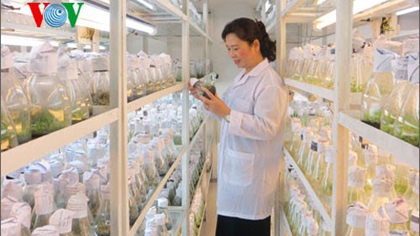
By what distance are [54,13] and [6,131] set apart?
174cm

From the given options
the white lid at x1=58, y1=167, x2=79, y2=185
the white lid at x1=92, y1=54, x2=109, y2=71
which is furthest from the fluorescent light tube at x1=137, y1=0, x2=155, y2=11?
the white lid at x1=58, y1=167, x2=79, y2=185

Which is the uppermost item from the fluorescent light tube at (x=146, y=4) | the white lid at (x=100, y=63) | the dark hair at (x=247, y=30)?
the fluorescent light tube at (x=146, y=4)

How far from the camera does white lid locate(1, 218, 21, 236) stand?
0.84 metres

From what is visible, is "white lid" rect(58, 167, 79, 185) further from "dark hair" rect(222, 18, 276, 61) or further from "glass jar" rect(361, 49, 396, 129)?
"dark hair" rect(222, 18, 276, 61)

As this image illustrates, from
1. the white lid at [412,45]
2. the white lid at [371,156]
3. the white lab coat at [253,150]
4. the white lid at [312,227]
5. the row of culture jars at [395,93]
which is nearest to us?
the row of culture jars at [395,93]

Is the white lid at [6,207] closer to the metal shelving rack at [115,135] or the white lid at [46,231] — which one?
the white lid at [46,231]

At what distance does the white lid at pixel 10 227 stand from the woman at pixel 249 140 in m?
1.50

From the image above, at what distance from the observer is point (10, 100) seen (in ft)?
2.59

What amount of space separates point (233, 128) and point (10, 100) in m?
1.56

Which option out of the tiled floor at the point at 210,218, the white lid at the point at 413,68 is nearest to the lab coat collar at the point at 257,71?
the white lid at the point at 413,68

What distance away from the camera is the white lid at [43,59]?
2.88 feet

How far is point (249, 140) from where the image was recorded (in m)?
2.41

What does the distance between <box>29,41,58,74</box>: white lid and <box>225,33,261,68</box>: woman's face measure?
5.45 feet

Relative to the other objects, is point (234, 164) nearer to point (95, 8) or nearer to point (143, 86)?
point (143, 86)
